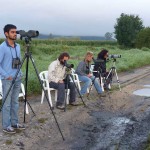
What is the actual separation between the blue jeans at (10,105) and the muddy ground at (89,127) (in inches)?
9.6

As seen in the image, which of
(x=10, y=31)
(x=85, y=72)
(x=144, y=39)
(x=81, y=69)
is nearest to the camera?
(x=10, y=31)

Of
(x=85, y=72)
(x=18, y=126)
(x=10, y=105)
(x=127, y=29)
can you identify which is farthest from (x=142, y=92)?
(x=127, y=29)

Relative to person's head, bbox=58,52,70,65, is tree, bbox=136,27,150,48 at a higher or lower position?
lower

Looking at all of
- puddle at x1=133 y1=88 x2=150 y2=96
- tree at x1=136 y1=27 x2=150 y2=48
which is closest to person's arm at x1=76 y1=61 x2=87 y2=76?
puddle at x1=133 y1=88 x2=150 y2=96

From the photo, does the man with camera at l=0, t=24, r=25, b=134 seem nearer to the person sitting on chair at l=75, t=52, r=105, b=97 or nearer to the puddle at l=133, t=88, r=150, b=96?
the person sitting on chair at l=75, t=52, r=105, b=97

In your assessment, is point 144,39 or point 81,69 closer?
point 81,69

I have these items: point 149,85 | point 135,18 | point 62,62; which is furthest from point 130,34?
point 62,62

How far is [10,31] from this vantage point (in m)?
6.58

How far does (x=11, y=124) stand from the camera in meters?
7.20

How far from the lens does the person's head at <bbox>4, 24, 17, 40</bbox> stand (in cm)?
657

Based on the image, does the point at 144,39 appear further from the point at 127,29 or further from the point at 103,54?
the point at 103,54

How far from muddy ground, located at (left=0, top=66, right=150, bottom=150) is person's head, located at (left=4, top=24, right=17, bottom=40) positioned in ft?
5.75

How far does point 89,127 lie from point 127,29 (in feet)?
194

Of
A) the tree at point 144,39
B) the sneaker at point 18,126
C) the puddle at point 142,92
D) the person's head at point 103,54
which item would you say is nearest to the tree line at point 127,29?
the tree at point 144,39
